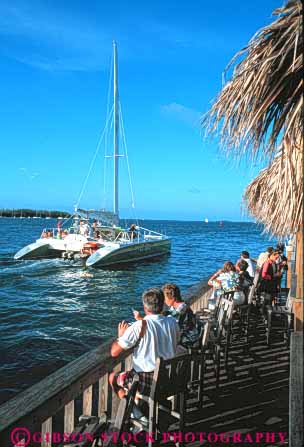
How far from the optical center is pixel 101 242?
29.2 m

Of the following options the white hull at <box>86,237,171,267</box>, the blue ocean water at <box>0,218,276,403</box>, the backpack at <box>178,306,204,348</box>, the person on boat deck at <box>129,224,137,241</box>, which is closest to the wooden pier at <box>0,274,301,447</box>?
the backpack at <box>178,306,204,348</box>

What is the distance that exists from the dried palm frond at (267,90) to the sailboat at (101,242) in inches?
934

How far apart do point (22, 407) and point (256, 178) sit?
5708 millimetres

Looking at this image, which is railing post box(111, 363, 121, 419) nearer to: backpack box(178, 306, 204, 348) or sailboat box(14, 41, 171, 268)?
backpack box(178, 306, 204, 348)

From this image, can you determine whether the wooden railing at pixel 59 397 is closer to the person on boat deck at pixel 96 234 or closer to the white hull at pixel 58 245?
the white hull at pixel 58 245

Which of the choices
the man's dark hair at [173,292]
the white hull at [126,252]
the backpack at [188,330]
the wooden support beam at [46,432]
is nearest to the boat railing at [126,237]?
the white hull at [126,252]

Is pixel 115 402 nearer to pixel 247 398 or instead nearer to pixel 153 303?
pixel 153 303

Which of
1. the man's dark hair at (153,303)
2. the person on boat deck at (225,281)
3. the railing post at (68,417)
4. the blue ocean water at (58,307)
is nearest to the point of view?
the railing post at (68,417)

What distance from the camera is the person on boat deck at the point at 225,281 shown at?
281 inches

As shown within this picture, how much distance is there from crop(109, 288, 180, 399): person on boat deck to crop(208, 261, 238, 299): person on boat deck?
3.65m

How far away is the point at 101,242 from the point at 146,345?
2607cm

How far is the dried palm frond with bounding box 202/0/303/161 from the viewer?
2.62 m

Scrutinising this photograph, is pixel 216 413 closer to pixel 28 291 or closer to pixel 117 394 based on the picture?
pixel 117 394

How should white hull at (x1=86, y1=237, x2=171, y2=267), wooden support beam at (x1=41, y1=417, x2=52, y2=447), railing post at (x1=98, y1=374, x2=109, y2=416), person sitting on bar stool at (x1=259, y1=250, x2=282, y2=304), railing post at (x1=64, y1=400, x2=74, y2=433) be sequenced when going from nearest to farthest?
wooden support beam at (x1=41, y1=417, x2=52, y2=447) → railing post at (x1=64, y1=400, x2=74, y2=433) → railing post at (x1=98, y1=374, x2=109, y2=416) → person sitting on bar stool at (x1=259, y1=250, x2=282, y2=304) → white hull at (x1=86, y1=237, x2=171, y2=267)
